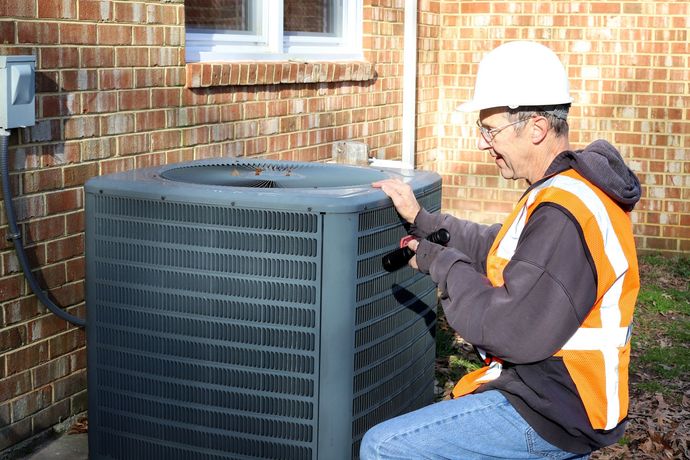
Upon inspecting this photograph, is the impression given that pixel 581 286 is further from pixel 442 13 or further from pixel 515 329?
pixel 442 13

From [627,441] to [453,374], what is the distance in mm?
1178

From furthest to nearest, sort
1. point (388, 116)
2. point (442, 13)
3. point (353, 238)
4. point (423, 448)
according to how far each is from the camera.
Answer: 1. point (442, 13)
2. point (388, 116)
3. point (353, 238)
4. point (423, 448)

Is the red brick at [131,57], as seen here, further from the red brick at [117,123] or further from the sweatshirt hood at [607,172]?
the sweatshirt hood at [607,172]

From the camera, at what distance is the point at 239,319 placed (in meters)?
3.78

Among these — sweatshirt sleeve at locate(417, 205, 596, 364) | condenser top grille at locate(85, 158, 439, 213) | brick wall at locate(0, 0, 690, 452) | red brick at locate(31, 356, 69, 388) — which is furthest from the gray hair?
red brick at locate(31, 356, 69, 388)

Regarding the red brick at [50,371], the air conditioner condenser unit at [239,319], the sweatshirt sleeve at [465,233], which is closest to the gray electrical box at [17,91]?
the air conditioner condenser unit at [239,319]

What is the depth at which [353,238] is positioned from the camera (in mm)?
3695

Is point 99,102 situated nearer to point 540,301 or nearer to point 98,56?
point 98,56

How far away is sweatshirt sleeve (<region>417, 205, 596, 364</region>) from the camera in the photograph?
2.96 meters

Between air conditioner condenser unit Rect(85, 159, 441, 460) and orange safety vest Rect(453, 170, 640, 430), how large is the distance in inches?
31.8

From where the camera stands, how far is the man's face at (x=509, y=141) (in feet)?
11.0

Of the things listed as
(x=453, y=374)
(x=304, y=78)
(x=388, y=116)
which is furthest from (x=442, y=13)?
(x=453, y=374)

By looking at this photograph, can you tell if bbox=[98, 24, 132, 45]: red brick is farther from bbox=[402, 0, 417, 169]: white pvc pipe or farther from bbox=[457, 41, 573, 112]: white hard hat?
bbox=[402, 0, 417, 169]: white pvc pipe

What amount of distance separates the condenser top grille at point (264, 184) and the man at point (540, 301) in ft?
1.90
